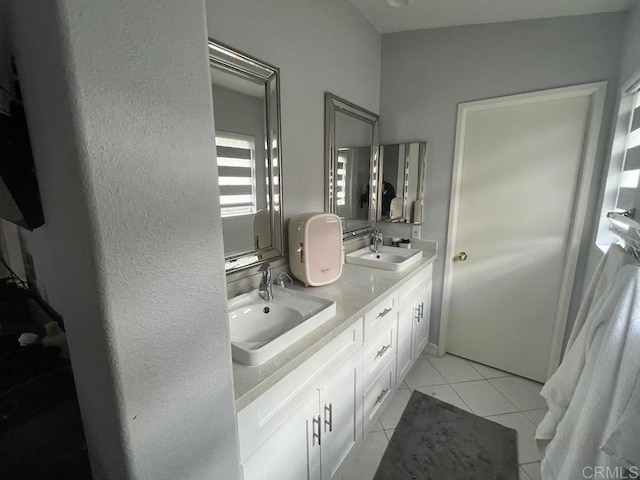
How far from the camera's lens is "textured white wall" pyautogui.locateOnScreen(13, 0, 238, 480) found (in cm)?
44

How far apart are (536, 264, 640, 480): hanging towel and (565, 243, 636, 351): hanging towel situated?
6 cm

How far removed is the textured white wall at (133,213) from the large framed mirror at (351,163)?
1.41 metres

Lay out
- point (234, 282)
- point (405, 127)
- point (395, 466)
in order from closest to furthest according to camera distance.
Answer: point (234, 282) → point (395, 466) → point (405, 127)

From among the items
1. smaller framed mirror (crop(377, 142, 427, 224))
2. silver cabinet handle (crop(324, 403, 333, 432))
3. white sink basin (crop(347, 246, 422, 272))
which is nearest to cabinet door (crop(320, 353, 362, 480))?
silver cabinet handle (crop(324, 403, 333, 432))

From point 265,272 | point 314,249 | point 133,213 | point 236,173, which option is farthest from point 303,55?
point 133,213

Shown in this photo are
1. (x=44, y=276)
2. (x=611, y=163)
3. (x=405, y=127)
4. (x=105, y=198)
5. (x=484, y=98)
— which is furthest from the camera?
(x=405, y=127)

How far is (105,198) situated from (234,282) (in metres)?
1.00

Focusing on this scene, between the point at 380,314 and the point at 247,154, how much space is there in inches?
42.1

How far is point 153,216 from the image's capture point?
521 mm

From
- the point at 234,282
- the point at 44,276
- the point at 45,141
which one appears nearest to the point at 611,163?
the point at 234,282

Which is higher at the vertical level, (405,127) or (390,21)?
(390,21)

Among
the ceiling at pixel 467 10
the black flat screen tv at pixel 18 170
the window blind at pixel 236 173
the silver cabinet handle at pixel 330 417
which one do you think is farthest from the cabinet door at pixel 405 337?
the ceiling at pixel 467 10

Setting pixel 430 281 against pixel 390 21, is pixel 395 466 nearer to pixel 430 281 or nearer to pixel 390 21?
pixel 430 281

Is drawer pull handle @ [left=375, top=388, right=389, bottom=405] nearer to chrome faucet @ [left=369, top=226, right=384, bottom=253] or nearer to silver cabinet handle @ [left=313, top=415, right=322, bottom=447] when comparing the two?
silver cabinet handle @ [left=313, top=415, right=322, bottom=447]
